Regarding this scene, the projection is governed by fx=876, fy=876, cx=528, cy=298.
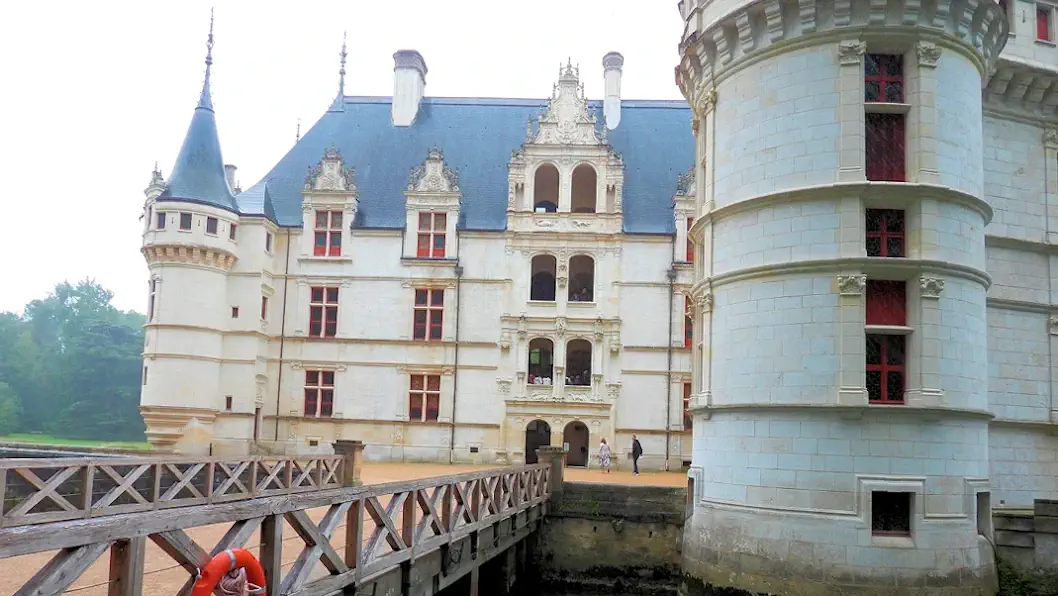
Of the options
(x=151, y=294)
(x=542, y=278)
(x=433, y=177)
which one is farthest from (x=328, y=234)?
(x=542, y=278)

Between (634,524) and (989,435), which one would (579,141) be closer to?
(634,524)

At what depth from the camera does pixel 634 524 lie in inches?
690

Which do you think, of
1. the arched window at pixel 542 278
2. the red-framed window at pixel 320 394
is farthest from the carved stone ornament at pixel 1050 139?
the red-framed window at pixel 320 394

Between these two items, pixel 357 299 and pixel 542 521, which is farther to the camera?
pixel 357 299

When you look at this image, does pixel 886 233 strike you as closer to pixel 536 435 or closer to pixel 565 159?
pixel 565 159

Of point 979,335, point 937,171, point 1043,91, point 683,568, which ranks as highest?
point 1043,91

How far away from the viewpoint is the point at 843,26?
13.3m

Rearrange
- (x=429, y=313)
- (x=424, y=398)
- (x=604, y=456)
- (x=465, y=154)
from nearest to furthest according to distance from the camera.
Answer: (x=604, y=456), (x=424, y=398), (x=429, y=313), (x=465, y=154)

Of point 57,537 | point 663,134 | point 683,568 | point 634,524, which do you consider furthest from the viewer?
point 663,134

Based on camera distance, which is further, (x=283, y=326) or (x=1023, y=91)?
(x=283, y=326)

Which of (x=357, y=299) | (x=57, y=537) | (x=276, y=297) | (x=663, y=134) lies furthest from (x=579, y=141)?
(x=57, y=537)

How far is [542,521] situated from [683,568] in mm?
3749

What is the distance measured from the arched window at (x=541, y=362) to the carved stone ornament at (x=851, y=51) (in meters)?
15.9

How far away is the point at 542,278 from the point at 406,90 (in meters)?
8.52
